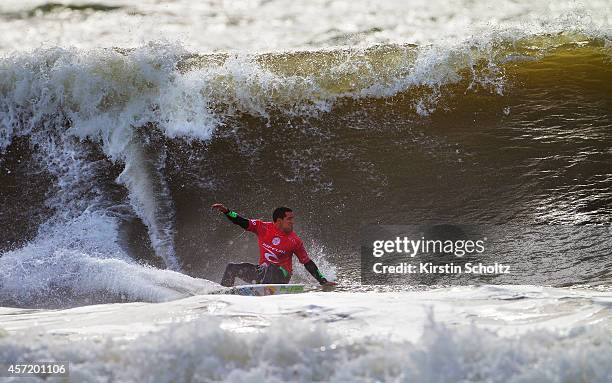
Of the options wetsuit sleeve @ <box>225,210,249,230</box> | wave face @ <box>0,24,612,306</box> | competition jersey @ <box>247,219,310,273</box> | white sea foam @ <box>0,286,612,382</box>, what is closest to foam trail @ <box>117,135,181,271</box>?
wave face @ <box>0,24,612,306</box>

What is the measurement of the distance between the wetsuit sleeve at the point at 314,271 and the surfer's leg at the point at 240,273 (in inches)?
17.5

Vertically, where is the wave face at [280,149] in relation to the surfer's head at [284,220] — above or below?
above

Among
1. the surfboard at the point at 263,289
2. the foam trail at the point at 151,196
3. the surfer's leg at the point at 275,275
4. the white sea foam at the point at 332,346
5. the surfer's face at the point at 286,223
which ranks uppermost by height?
the foam trail at the point at 151,196

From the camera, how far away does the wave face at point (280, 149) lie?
7223mm

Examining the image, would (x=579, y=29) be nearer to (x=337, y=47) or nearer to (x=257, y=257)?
(x=337, y=47)

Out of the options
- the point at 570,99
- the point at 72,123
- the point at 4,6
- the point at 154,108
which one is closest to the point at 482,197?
the point at 570,99

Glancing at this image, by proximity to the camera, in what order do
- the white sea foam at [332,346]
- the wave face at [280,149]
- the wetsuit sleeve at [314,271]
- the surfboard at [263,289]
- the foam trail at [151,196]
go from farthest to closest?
the foam trail at [151,196]
the wave face at [280,149]
the wetsuit sleeve at [314,271]
the surfboard at [263,289]
the white sea foam at [332,346]

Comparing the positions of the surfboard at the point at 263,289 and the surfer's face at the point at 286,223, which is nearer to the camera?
the surfboard at the point at 263,289

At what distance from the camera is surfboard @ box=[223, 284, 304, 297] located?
583 cm

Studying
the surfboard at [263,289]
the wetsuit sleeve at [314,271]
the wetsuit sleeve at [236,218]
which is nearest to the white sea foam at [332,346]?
the surfboard at [263,289]

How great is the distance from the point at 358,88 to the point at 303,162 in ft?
3.93

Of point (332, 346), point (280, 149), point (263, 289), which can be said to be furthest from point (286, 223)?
point (332, 346)

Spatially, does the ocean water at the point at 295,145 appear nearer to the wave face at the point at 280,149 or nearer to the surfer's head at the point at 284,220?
the wave face at the point at 280,149

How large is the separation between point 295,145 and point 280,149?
0.54 feet
